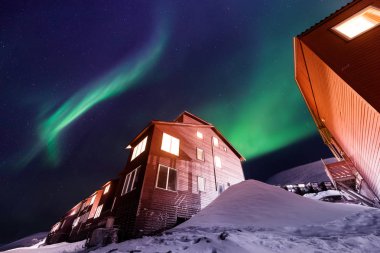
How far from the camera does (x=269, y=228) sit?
714 cm

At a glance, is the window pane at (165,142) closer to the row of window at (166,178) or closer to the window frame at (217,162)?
the row of window at (166,178)

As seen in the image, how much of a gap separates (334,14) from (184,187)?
14.9 metres

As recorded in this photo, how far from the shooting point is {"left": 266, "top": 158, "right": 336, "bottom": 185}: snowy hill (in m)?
77.9

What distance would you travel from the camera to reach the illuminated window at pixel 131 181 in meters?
14.3

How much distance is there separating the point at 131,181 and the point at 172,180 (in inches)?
132

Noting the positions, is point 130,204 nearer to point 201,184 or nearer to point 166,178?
point 166,178

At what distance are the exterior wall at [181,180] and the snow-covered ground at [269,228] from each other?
3921mm

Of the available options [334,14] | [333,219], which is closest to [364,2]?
[334,14]

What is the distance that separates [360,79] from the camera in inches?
295

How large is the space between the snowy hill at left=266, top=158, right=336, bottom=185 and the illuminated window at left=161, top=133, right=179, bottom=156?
77699 mm

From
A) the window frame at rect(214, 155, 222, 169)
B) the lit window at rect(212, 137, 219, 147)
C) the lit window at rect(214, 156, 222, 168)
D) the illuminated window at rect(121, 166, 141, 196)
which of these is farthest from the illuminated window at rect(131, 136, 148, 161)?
the lit window at rect(212, 137, 219, 147)

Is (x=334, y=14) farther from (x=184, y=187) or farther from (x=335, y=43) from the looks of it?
(x=184, y=187)

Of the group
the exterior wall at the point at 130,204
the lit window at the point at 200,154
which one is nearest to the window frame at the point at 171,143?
the exterior wall at the point at 130,204

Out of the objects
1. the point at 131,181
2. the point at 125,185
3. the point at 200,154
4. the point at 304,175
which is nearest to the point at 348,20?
the point at 200,154
